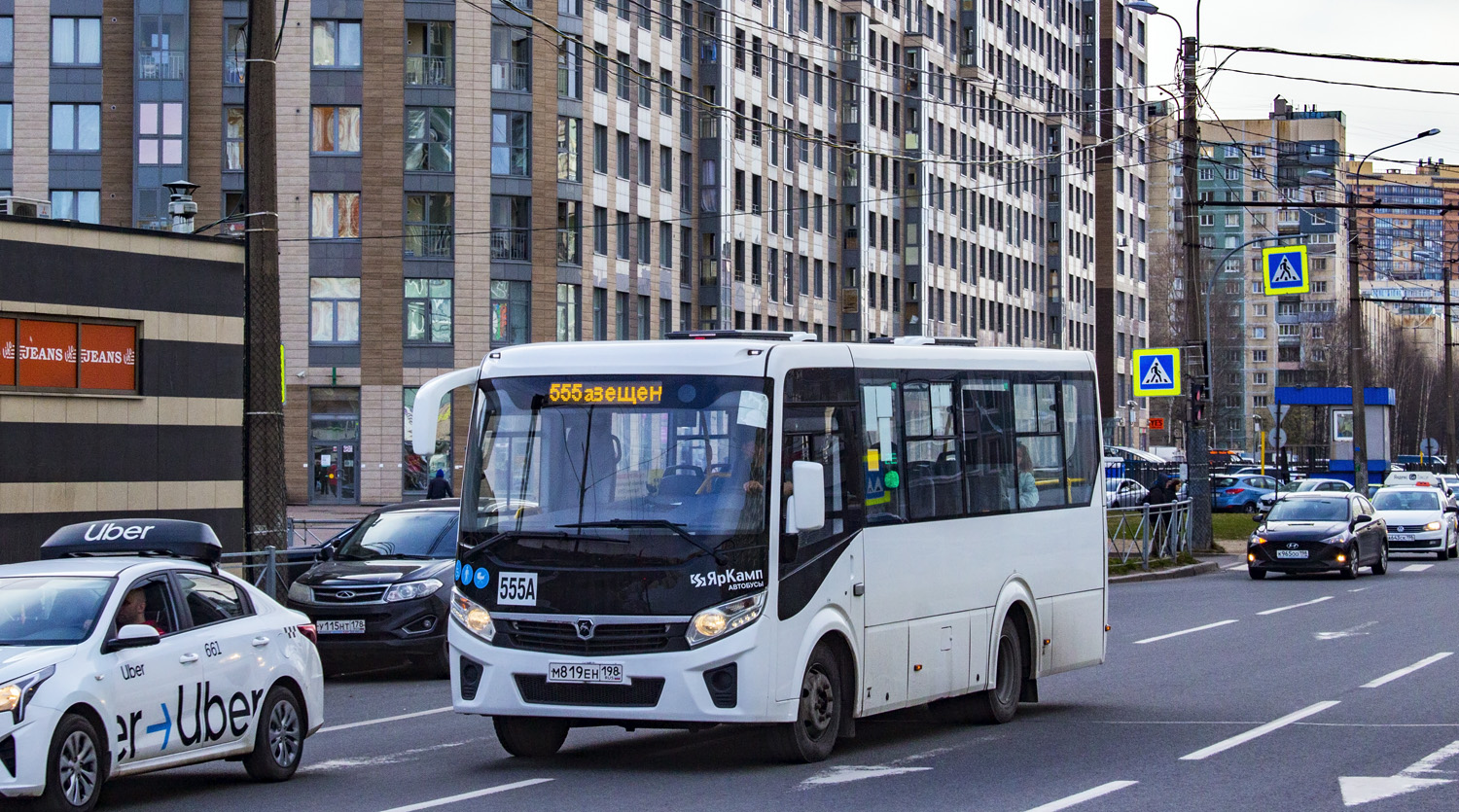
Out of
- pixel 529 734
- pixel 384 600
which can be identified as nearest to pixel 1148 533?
pixel 384 600

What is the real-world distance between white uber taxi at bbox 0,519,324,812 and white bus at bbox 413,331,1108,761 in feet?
3.55

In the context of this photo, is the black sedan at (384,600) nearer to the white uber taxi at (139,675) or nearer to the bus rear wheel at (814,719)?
the white uber taxi at (139,675)

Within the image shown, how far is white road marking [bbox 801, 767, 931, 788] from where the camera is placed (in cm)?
1083

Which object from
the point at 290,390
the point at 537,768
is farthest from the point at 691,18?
the point at 537,768

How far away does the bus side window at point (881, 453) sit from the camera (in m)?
12.3

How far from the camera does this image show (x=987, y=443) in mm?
13836

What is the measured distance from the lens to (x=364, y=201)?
6200 centimetres

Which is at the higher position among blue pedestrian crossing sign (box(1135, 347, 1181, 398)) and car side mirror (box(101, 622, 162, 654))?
blue pedestrian crossing sign (box(1135, 347, 1181, 398))

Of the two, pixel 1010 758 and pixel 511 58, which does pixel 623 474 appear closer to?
pixel 1010 758

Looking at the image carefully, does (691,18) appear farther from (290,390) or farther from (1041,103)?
(1041,103)

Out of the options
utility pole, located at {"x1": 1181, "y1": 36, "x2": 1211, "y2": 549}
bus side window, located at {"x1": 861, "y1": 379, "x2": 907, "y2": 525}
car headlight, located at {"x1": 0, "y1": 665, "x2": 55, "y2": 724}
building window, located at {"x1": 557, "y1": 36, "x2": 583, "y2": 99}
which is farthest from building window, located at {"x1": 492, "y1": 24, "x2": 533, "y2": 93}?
car headlight, located at {"x1": 0, "y1": 665, "x2": 55, "y2": 724}

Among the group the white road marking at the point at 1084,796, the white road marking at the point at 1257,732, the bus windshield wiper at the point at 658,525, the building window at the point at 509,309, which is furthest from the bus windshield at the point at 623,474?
the building window at the point at 509,309

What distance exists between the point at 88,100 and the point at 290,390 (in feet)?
36.7

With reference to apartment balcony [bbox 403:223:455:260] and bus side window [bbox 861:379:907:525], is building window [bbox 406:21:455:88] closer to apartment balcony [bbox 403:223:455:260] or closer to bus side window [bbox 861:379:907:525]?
apartment balcony [bbox 403:223:455:260]
